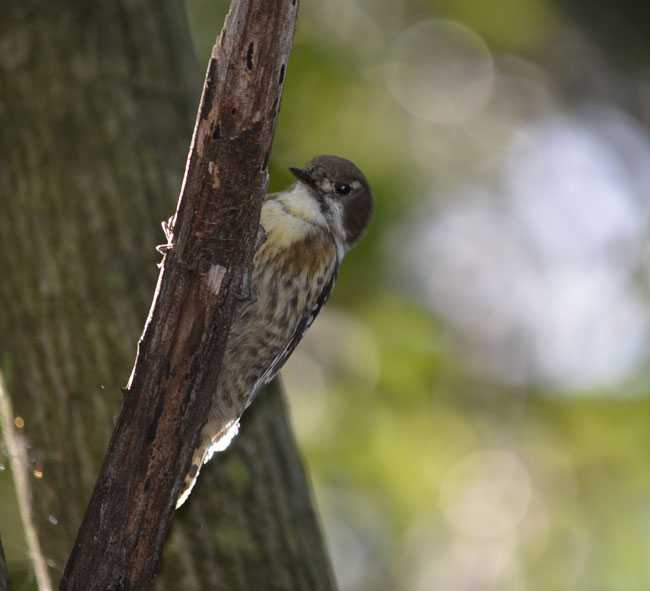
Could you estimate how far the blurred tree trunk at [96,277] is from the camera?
12.6ft

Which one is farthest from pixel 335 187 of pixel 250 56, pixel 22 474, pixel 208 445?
pixel 250 56

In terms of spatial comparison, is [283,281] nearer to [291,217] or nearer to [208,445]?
[291,217]

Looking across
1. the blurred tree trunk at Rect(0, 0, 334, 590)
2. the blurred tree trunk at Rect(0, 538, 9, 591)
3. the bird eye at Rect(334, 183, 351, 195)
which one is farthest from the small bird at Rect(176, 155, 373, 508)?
the blurred tree trunk at Rect(0, 538, 9, 591)

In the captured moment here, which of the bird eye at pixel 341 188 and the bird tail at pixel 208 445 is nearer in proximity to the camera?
the bird tail at pixel 208 445

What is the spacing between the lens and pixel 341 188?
15.0 feet

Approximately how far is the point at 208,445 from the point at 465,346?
386 cm

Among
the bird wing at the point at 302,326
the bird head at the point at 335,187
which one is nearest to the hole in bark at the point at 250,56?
the bird head at the point at 335,187

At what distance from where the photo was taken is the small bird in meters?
4.27

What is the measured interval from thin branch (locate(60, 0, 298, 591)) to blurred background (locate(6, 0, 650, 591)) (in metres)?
3.67

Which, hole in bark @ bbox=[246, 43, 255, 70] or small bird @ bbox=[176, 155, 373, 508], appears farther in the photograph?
small bird @ bbox=[176, 155, 373, 508]

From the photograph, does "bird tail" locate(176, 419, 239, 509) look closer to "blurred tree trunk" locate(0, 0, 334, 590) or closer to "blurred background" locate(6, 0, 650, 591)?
"blurred tree trunk" locate(0, 0, 334, 590)

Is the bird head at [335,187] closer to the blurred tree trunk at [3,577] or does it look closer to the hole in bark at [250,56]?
the hole in bark at [250,56]

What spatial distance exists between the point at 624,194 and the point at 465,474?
2149 millimetres

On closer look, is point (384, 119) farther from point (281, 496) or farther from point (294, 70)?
point (281, 496)
